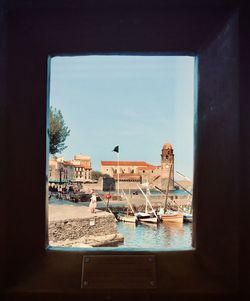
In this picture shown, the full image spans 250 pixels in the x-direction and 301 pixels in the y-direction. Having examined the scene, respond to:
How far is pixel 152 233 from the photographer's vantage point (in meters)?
23.5

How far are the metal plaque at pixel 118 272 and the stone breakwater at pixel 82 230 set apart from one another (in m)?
11.5

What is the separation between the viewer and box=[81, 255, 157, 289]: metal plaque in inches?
69.5

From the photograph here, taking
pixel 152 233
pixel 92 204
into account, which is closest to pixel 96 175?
pixel 152 233

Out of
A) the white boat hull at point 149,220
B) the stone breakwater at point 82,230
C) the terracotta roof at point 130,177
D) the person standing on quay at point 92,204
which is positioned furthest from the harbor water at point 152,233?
the terracotta roof at point 130,177

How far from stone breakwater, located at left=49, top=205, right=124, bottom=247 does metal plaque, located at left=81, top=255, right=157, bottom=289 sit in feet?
37.6

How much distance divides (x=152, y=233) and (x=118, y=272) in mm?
22295

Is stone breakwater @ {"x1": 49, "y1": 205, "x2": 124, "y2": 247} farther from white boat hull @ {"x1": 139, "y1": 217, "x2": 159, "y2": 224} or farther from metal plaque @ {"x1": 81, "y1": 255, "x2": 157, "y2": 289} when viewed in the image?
metal plaque @ {"x1": 81, "y1": 255, "x2": 157, "y2": 289}

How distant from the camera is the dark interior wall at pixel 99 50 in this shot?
5.82 feet
